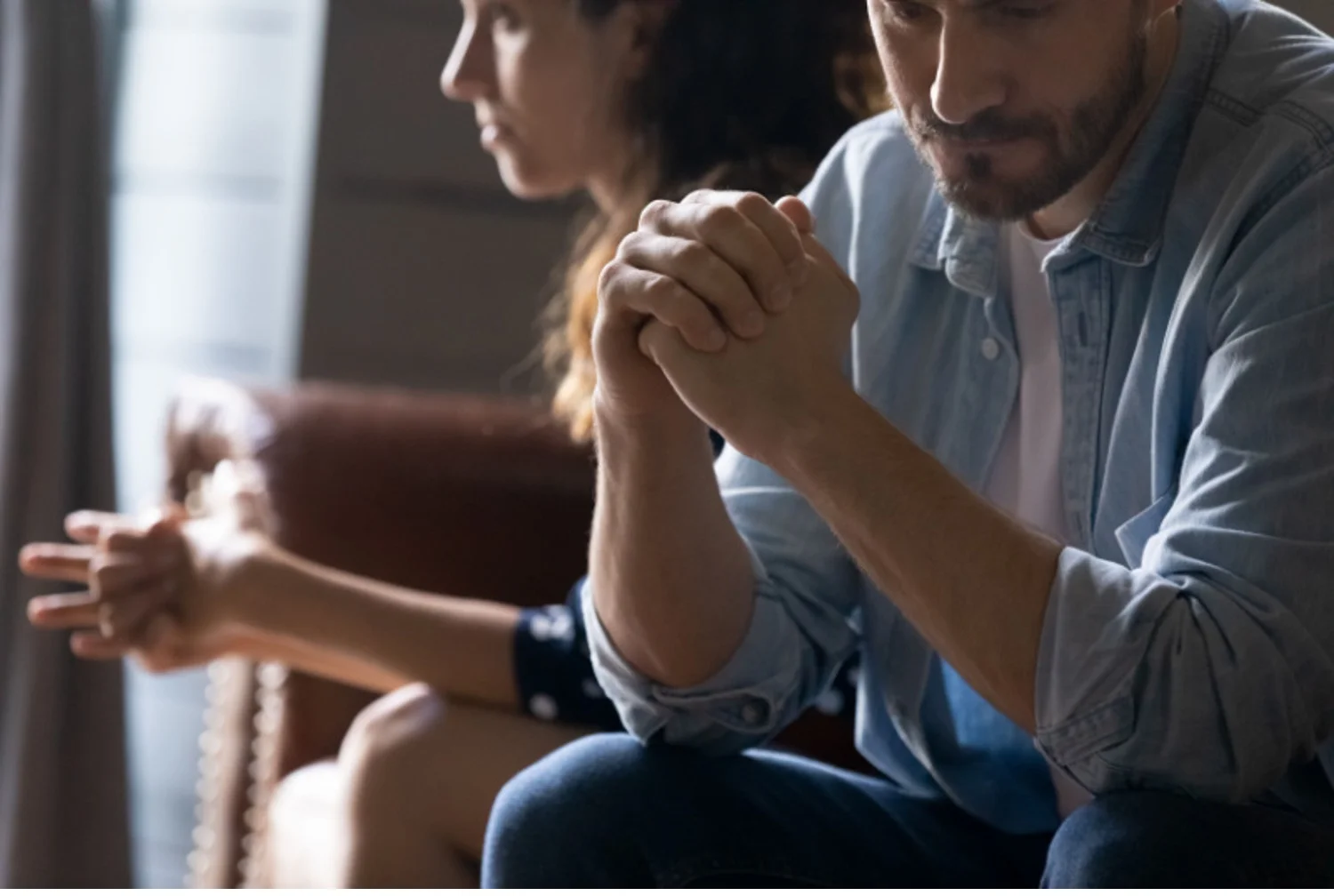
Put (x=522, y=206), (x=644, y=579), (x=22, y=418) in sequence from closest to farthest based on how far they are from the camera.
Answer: (x=644, y=579) → (x=22, y=418) → (x=522, y=206)

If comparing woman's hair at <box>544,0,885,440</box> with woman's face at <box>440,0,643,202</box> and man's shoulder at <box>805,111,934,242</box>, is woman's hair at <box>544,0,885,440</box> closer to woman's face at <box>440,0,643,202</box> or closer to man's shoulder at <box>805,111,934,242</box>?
woman's face at <box>440,0,643,202</box>

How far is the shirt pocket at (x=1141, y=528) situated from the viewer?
0.90m

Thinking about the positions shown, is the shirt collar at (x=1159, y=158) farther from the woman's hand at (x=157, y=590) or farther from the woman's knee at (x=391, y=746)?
the woman's hand at (x=157, y=590)

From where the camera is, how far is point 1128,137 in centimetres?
94

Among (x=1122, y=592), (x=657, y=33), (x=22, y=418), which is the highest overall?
(x=657, y=33)

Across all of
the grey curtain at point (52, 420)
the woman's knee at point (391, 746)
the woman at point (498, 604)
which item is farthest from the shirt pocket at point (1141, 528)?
the grey curtain at point (52, 420)

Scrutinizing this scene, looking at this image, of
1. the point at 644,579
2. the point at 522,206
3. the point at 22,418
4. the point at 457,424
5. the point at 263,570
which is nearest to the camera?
the point at 644,579

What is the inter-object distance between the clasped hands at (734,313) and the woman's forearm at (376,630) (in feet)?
1.34

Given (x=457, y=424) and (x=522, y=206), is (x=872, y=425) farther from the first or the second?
(x=522, y=206)

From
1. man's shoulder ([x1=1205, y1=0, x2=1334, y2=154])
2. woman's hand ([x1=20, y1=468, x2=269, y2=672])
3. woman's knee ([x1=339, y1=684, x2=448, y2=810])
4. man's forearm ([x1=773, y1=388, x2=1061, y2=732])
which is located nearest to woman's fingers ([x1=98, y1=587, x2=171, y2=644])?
woman's hand ([x1=20, y1=468, x2=269, y2=672])

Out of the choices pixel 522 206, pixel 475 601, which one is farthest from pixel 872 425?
pixel 522 206

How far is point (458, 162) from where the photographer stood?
2.08 metres

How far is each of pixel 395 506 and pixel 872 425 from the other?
0.65 meters

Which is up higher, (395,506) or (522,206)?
(522,206)
